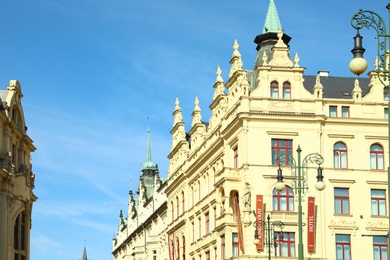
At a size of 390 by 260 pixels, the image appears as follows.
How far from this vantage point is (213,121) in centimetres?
7656

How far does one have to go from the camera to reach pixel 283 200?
Result: 66.1m

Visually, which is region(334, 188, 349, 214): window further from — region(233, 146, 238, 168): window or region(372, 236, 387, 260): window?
region(233, 146, 238, 168): window

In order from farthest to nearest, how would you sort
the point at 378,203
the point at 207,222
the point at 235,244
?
1. the point at 207,222
2. the point at 378,203
3. the point at 235,244

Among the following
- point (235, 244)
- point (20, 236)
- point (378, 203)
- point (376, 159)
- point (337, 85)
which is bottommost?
point (235, 244)

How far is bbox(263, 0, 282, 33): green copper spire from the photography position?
74000mm

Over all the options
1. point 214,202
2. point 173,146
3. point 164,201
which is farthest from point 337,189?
point 164,201

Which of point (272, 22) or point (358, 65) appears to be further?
point (272, 22)

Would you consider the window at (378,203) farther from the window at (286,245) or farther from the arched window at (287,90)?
the arched window at (287,90)

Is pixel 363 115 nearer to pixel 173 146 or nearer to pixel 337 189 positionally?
pixel 337 189

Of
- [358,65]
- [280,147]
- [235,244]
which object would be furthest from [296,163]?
[358,65]

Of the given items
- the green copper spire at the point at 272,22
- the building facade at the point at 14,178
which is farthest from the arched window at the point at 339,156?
the building facade at the point at 14,178

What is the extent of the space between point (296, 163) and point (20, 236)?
1951cm

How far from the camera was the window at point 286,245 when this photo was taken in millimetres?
64875

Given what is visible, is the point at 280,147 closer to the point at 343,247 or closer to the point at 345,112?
the point at 345,112
